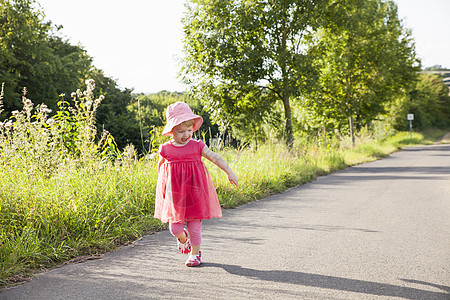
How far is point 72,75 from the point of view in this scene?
98.4ft

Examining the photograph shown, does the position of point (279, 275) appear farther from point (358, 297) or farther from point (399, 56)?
point (399, 56)

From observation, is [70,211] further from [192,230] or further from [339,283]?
[339,283]

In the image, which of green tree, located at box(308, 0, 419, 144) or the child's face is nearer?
the child's face

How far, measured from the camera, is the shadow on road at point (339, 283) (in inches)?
123

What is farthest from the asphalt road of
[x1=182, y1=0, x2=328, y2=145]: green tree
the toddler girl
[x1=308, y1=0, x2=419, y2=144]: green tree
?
[x1=308, y1=0, x2=419, y2=144]: green tree

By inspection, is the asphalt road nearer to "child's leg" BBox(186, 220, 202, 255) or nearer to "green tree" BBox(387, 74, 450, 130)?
"child's leg" BBox(186, 220, 202, 255)

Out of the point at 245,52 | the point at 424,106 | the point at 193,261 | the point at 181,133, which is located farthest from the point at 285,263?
the point at 424,106

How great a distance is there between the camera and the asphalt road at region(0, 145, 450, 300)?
10.5 feet

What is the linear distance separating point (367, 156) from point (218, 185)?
15254mm

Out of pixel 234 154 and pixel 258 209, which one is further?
pixel 234 154

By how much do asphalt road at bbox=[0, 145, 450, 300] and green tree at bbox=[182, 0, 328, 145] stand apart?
26.9 ft

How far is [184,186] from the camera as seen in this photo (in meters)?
3.84

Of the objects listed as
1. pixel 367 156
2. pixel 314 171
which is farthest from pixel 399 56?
pixel 314 171

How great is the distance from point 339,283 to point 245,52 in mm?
11133
